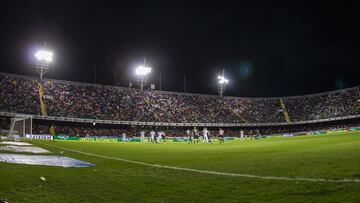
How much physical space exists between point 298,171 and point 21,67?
3037 inches

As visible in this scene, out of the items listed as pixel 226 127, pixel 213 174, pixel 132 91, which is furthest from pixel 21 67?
pixel 213 174

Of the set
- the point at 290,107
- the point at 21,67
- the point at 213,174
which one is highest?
→ the point at 21,67

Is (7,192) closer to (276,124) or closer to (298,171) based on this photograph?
(298,171)

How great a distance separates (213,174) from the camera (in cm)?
864

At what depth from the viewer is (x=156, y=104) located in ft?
242

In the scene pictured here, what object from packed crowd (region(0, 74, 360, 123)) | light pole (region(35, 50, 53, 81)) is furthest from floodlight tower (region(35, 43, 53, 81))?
packed crowd (region(0, 74, 360, 123))

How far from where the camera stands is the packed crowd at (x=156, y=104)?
5741 cm

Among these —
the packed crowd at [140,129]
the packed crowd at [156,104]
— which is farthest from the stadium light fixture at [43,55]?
the packed crowd at [140,129]

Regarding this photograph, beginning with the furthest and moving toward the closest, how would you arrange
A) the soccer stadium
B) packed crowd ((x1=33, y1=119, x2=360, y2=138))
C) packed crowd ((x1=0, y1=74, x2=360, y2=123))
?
1. packed crowd ((x1=33, y1=119, x2=360, y2=138))
2. packed crowd ((x1=0, y1=74, x2=360, y2=123))
3. the soccer stadium

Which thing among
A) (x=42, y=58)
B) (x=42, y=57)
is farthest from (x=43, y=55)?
(x=42, y=58)

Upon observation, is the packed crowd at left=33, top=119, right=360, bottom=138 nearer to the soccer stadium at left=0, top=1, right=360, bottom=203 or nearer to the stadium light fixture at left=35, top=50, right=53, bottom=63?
the soccer stadium at left=0, top=1, right=360, bottom=203

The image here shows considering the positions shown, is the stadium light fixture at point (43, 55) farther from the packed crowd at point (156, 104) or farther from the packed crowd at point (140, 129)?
the packed crowd at point (140, 129)

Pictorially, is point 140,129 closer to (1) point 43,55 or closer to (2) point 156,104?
(2) point 156,104

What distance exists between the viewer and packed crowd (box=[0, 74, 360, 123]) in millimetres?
57406
